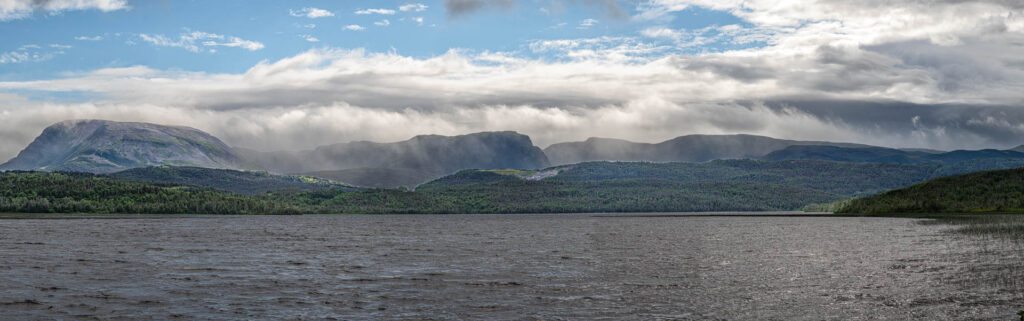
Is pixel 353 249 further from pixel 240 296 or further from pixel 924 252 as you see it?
pixel 924 252

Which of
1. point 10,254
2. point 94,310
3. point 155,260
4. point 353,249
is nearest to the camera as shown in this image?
point 94,310

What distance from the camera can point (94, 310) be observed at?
172 ft

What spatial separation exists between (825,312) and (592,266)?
4024 cm

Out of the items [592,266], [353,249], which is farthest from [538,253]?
[353,249]

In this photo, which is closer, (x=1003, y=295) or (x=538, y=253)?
(x=1003, y=295)

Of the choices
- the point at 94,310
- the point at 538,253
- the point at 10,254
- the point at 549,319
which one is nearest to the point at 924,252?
the point at 538,253

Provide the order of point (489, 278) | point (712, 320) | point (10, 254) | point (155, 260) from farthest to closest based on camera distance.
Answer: point (10, 254) < point (155, 260) < point (489, 278) < point (712, 320)

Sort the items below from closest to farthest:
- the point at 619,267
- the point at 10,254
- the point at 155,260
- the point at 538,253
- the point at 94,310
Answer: the point at 94,310
the point at 619,267
the point at 155,260
the point at 10,254
the point at 538,253

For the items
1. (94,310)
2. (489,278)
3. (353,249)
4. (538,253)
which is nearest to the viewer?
(94,310)

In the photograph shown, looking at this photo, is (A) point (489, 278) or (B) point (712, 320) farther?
(A) point (489, 278)

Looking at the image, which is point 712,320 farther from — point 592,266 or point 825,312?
point 592,266

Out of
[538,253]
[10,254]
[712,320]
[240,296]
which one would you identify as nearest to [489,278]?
[240,296]

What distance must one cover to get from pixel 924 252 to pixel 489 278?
209ft

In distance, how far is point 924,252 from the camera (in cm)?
9875
